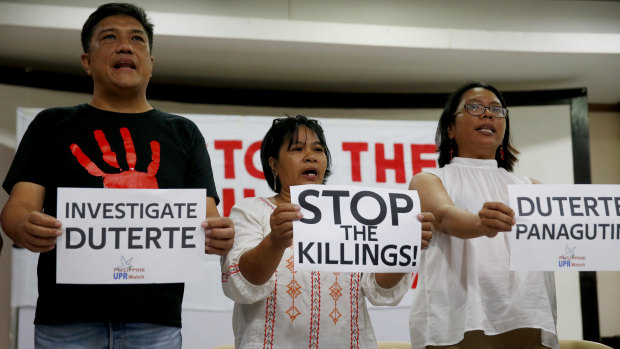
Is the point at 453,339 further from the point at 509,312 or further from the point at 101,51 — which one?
the point at 101,51

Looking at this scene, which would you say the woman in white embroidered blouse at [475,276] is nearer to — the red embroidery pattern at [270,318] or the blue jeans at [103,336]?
the red embroidery pattern at [270,318]

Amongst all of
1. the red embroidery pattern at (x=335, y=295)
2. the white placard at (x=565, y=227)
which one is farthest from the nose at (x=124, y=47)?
the white placard at (x=565, y=227)

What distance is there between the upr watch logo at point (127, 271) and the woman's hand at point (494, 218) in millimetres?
1001

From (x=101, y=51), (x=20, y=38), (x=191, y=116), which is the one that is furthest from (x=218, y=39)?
(x=101, y=51)

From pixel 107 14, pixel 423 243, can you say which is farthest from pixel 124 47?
pixel 423 243

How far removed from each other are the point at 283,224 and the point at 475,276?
70 cm

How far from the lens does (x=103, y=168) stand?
6.20ft

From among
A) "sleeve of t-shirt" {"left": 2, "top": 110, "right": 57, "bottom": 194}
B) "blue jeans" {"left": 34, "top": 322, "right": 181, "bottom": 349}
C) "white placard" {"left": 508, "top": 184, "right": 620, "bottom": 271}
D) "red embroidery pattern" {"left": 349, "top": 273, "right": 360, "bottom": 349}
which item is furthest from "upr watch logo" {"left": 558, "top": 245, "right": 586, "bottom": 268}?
"sleeve of t-shirt" {"left": 2, "top": 110, "right": 57, "bottom": 194}

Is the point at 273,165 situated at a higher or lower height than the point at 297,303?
higher

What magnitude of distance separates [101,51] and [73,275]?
69cm

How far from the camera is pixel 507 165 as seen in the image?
2518mm

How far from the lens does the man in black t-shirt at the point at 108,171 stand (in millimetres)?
1767

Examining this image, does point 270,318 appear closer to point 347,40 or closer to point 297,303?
point 297,303

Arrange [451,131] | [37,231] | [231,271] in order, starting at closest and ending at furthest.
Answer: [37,231] < [231,271] < [451,131]
